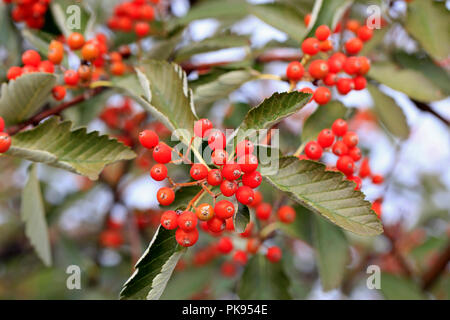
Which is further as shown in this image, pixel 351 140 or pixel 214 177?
pixel 351 140

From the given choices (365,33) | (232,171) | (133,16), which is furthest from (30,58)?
(365,33)

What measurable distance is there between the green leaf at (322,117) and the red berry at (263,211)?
0.52 m

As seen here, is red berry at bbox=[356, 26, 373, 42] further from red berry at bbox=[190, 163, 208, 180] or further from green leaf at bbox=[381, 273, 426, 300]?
green leaf at bbox=[381, 273, 426, 300]

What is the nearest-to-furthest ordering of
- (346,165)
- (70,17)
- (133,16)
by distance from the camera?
1. (346,165)
2. (70,17)
3. (133,16)

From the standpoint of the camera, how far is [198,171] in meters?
1.23

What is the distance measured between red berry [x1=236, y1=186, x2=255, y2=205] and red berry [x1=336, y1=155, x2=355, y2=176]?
0.40 meters

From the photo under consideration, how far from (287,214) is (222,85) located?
27.2 inches

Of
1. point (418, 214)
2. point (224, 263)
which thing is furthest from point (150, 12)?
point (418, 214)

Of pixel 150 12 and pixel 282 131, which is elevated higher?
pixel 150 12

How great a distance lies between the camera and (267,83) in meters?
4.24

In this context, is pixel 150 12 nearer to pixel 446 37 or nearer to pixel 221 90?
pixel 221 90

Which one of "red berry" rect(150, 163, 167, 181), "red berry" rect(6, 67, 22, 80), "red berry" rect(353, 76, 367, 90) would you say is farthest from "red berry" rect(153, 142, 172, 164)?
"red berry" rect(353, 76, 367, 90)

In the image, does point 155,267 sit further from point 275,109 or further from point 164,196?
point 275,109

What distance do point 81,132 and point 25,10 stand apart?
101 cm
